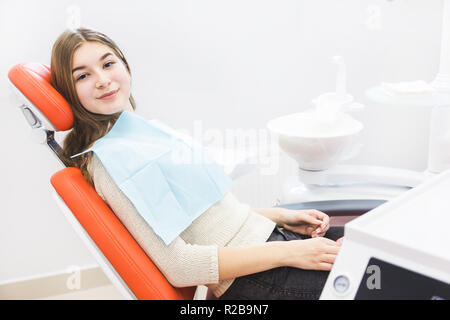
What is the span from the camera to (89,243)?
3.12 feet

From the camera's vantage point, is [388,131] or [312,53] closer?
[312,53]

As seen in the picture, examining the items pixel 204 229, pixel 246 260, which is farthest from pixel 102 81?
pixel 246 260

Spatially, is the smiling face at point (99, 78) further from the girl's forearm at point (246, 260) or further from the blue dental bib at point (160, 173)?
the girl's forearm at point (246, 260)

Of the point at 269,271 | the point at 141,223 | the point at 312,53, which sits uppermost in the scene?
the point at 312,53

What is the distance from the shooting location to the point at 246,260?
0.92 metres

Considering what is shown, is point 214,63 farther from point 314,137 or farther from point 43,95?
point 43,95

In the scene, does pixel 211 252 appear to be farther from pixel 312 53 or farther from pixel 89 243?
pixel 312 53

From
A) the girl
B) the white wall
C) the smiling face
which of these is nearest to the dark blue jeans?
the girl

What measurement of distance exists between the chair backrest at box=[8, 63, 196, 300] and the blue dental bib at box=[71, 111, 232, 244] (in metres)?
0.07

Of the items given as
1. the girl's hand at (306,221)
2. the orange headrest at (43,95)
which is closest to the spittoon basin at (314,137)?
the girl's hand at (306,221)

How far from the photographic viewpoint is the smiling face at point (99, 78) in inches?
41.5

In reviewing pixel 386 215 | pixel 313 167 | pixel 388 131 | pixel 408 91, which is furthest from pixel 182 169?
pixel 388 131

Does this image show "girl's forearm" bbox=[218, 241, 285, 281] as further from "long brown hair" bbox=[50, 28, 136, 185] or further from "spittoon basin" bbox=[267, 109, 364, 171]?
"spittoon basin" bbox=[267, 109, 364, 171]

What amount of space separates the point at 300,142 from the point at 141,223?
28.0 inches
